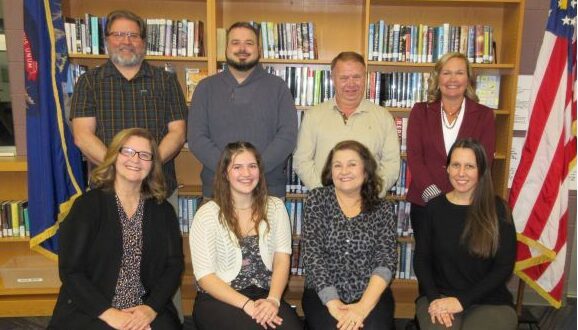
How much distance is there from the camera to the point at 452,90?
8.67ft

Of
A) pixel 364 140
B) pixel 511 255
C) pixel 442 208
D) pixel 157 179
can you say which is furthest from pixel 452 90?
pixel 157 179

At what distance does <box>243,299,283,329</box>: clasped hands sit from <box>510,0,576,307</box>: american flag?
6.06 ft

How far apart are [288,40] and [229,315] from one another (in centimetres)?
205

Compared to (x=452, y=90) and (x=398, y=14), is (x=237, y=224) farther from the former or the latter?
(x=398, y=14)

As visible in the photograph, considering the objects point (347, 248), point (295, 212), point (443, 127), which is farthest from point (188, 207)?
point (443, 127)

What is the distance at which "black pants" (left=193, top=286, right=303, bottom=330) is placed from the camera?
199 cm

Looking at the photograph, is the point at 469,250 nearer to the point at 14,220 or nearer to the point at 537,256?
the point at 537,256

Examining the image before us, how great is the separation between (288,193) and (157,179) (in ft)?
4.63

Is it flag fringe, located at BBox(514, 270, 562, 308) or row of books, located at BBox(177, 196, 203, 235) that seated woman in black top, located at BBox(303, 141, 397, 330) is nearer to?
flag fringe, located at BBox(514, 270, 562, 308)

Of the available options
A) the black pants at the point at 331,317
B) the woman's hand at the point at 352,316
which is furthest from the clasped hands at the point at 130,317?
the woman's hand at the point at 352,316

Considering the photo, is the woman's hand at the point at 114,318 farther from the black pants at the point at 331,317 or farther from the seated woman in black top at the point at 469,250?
the seated woman in black top at the point at 469,250

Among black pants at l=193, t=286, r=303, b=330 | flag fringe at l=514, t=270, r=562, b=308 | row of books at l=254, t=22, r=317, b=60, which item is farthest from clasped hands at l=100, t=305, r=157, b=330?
flag fringe at l=514, t=270, r=562, b=308

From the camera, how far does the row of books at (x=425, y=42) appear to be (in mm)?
3266

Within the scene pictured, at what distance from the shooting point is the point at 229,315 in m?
2.01
